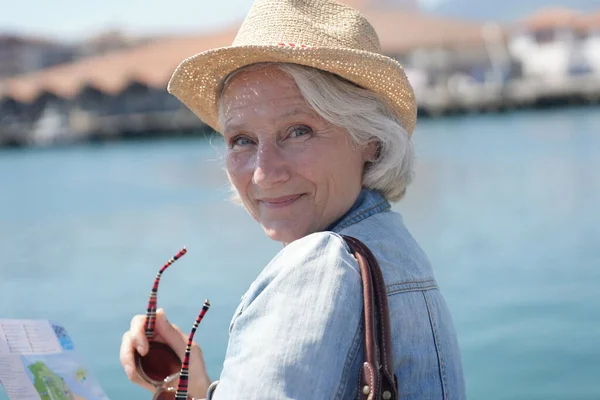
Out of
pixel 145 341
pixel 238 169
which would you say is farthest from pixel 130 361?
pixel 238 169

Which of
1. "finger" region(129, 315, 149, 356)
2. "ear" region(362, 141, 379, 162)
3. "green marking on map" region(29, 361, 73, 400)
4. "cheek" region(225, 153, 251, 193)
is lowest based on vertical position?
"green marking on map" region(29, 361, 73, 400)

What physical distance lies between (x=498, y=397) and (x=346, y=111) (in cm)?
307

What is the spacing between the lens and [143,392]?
4082 mm

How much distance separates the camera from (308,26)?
1152mm

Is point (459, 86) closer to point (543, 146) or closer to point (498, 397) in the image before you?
point (543, 146)

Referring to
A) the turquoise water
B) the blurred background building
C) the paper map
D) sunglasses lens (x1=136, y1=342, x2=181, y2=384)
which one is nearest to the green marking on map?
the paper map

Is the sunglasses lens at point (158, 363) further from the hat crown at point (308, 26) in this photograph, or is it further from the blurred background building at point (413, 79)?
the blurred background building at point (413, 79)

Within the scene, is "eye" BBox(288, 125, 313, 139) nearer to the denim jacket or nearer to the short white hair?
the short white hair

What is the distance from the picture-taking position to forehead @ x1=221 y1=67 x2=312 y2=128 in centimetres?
114

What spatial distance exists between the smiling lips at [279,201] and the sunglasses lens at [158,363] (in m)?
0.28

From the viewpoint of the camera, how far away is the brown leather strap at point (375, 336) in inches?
35.2

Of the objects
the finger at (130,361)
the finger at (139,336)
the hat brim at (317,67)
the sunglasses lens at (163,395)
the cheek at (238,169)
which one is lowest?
the sunglasses lens at (163,395)

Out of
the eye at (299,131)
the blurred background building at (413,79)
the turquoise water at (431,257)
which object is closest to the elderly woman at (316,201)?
the eye at (299,131)

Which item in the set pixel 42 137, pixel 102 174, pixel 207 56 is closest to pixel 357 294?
pixel 207 56
